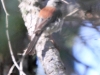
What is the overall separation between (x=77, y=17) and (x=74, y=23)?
6 centimetres

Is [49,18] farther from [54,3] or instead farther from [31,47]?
[31,47]

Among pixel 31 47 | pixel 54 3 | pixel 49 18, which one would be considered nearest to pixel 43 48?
pixel 31 47

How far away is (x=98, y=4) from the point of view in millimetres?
2600

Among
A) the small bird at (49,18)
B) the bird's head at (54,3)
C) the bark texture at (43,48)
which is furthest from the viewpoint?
the bird's head at (54,3)

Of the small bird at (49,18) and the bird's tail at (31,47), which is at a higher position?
the bird's tail at (31,47)

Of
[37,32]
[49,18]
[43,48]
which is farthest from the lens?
[49,18]

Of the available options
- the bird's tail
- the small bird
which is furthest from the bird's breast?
the bird's tail

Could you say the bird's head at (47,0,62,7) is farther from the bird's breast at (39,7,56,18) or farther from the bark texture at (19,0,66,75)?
the bark texture at (19,0,66,75)

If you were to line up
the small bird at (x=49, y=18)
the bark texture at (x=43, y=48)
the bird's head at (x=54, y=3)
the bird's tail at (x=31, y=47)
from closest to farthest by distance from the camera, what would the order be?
the bark texture at (x=43, y=48), the bird's tail at (x=31, y=47), the small bird at (x=49, y=18), the bird's head at (x=54, y=3)

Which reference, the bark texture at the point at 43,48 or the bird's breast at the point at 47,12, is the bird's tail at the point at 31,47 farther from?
the bird's breast at the point at 47,12

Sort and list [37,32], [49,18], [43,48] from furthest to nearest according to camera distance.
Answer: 1. [49,18]
2. [37,32]
3. [43,48]

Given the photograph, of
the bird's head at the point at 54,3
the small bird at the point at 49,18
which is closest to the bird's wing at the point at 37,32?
the small bird at the point at 49,18

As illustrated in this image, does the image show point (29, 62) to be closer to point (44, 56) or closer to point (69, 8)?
point (44, 56)

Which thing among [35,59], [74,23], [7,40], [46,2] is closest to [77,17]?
[74,23]
